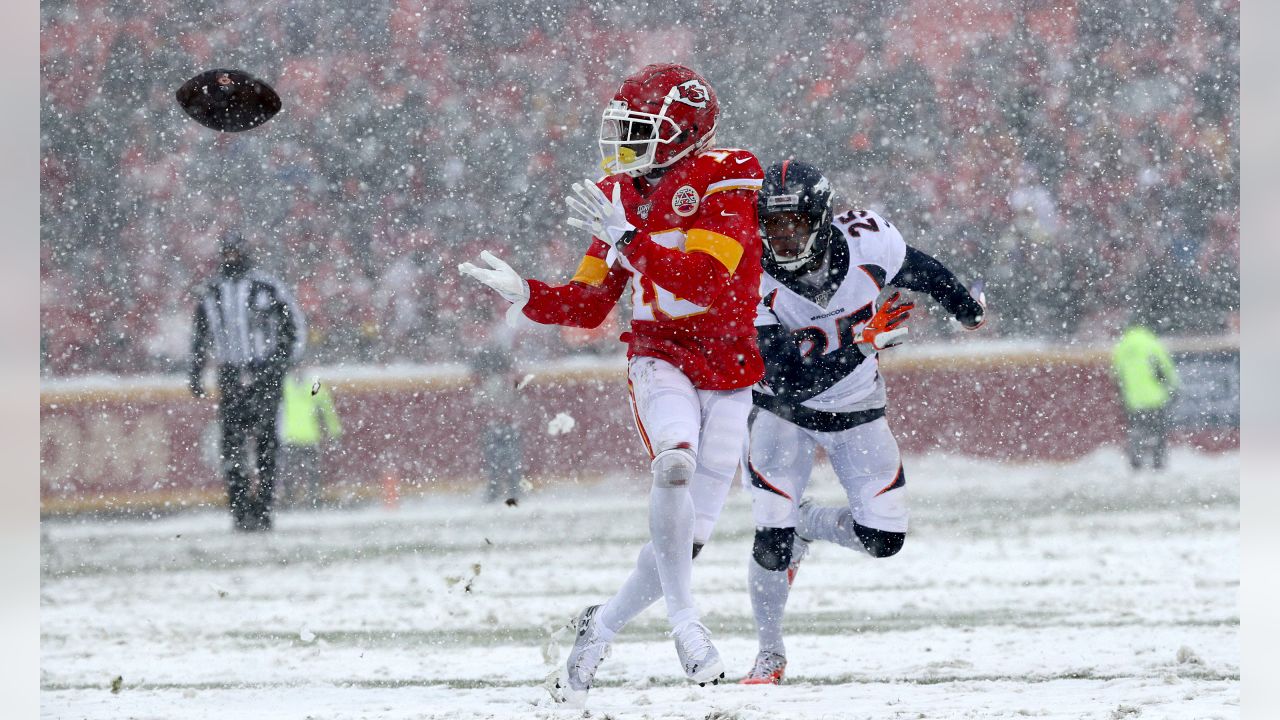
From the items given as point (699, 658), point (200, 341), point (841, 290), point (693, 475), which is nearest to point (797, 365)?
→ point (841, 290)

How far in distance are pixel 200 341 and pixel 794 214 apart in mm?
5251

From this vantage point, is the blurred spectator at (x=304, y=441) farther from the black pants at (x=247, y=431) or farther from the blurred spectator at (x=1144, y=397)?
the blurred spectator at (x=1144, y=397)

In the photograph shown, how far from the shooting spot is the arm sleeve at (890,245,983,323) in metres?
3.52

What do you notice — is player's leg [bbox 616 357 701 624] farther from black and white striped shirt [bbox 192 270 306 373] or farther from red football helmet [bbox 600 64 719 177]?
black and white striped shirt [bbox 192 270 306 373]

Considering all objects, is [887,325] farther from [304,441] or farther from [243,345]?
[304,441]

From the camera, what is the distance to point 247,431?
7664 millimetres

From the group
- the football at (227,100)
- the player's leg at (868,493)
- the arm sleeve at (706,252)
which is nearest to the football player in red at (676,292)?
the arm sleeve at (706,252)

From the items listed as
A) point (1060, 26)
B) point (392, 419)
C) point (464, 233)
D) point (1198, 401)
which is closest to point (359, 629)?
point (392, 419)

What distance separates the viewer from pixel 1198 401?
1011cm

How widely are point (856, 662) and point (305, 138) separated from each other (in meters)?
8.31

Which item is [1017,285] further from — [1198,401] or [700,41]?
[700,41]

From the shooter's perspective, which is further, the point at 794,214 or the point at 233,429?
the point at 233,429

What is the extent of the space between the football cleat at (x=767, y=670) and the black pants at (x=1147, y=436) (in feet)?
22.9

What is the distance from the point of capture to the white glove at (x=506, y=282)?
2842 mm
